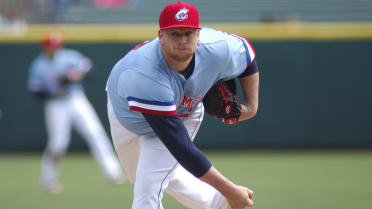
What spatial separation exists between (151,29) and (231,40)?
6434mm

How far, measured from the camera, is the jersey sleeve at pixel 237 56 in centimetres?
352

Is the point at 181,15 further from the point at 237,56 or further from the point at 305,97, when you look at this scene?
the point at 305,97

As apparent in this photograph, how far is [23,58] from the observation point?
10125mm

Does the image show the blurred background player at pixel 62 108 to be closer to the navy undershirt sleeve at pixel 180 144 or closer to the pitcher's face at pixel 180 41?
the navy undershirt sleeve at pixel 180 144

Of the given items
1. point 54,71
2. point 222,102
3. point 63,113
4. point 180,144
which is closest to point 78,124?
point 63,113

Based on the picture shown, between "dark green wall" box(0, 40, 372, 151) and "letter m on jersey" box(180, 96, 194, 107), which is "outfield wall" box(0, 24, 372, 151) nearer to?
"dark green wall" box(0, 40, 372, 151)

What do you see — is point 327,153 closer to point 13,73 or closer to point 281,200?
point 281,200

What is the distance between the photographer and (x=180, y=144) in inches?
121

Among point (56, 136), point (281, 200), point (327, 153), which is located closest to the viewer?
point (281, 200)

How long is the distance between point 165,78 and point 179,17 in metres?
0.37

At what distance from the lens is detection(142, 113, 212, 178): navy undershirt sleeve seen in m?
3.08

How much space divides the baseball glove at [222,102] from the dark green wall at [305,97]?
6.09 meters

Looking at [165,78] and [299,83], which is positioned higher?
[165,78]

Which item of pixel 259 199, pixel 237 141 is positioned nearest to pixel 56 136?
pixel 259 199
